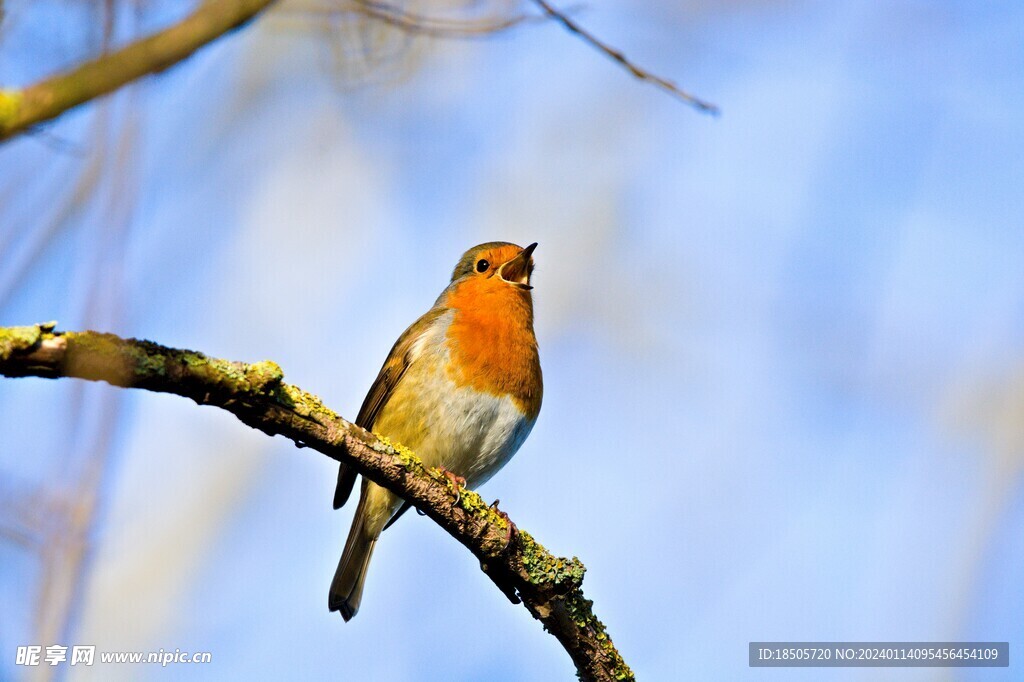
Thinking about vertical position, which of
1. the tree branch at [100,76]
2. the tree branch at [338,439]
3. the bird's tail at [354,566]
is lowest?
the tree branch at [338,439]

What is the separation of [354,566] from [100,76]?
11.7ft

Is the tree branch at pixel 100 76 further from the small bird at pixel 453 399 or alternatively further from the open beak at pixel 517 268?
the open beak at pixel 517 268

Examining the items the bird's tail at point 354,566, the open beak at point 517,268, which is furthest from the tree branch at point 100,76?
the open beak at point 517,268

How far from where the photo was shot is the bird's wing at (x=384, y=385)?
4.93 meters

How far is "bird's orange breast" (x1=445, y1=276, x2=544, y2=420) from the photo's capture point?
488cm

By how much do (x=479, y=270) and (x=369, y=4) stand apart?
2.39 metres

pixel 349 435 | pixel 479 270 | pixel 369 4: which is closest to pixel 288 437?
pixel 349 435

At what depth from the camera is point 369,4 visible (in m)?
3.51

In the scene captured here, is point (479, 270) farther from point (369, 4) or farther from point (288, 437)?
point (288, 437)

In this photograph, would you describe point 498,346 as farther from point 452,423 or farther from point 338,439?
point 338,439

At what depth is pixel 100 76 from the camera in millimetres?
2094

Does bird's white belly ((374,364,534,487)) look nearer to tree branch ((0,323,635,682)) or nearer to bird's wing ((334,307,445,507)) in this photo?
bird's wing ((334,307,445,507))

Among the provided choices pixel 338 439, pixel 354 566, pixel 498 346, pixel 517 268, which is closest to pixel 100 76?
pixel 338 439

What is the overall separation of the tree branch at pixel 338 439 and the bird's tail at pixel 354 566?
1852 millimetres
